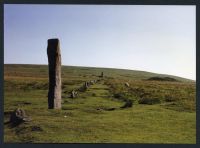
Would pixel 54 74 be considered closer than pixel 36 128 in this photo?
No

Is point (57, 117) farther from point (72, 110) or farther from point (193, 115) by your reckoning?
point (193, 115)

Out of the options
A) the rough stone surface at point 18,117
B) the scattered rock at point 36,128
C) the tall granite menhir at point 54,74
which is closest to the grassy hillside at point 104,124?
the scattered rock at point 36,128

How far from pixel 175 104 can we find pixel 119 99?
11.4ft

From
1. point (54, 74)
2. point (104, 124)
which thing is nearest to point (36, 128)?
point (104, 124)

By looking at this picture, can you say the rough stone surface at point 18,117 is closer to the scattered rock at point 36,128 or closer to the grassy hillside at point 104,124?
the grassy hillside at point 104,124

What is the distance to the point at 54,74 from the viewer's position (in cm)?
1742

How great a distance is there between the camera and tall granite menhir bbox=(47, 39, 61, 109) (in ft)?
56.5

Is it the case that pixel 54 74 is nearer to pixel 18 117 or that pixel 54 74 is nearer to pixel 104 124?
pixel 18 117

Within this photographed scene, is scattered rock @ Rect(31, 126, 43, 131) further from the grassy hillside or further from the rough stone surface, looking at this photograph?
the rough stone surface

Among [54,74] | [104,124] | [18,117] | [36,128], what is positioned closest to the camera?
[36,128]

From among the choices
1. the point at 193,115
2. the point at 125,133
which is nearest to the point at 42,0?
the point at 125,133

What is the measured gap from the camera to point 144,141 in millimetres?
14227

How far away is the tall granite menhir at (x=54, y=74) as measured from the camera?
1722cm

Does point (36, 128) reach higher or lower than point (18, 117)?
lower
